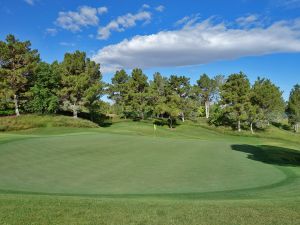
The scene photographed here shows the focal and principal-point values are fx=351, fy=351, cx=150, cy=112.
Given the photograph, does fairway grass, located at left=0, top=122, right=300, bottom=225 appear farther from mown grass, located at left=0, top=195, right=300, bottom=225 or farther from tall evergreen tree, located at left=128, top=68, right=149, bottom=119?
tall evergreen tree, located at left=128, top=68, right=149, bottom=119

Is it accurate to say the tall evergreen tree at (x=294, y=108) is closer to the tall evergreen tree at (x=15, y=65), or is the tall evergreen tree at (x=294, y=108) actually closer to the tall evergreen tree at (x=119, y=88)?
the tall evergreen tree at (x=119, y=88)

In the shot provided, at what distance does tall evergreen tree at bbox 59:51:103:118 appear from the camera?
6262 cm

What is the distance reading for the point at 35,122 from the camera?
52219 mm

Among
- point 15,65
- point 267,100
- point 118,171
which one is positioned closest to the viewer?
point 118,171

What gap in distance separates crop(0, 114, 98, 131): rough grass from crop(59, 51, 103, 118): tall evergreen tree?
7351 mm

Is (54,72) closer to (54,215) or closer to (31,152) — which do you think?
(31,152)

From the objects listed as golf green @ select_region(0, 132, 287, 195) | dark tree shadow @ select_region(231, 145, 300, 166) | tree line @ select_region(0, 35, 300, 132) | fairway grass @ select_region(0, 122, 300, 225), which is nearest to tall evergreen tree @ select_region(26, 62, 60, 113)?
tree line @ select_region(0, 35, 300, 132)

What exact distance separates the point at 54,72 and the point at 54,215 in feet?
194

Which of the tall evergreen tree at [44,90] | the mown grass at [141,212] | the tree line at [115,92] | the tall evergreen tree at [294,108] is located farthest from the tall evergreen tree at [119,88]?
the mown grass at [141,212]

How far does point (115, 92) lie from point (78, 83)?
27.8 meters

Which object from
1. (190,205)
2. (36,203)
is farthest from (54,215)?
(190,205)

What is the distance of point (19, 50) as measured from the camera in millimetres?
55750

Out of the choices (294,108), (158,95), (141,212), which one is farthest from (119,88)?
(141,212)

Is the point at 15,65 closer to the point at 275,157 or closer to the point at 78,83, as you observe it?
the point at 78,83
